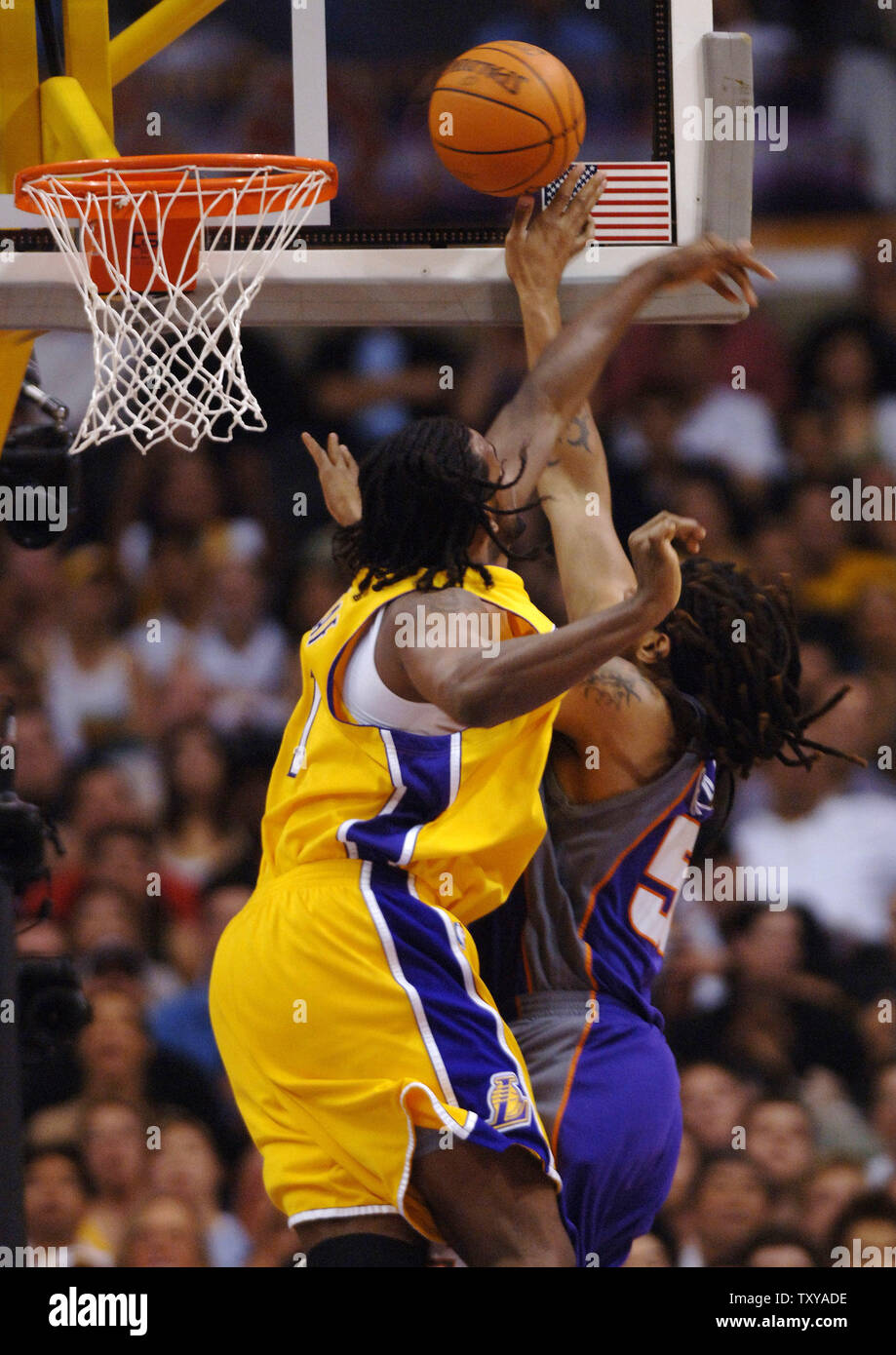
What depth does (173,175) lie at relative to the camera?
9.70 feet

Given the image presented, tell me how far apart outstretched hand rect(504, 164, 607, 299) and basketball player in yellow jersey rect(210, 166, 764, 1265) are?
21.5 inches

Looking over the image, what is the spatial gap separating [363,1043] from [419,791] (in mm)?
369

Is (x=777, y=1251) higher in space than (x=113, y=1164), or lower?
lower

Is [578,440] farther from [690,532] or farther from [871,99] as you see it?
[871,99]

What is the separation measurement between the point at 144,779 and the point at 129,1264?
1.36 meters

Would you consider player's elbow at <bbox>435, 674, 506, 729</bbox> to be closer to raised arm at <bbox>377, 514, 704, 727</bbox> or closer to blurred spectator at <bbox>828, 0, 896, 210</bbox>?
raised arm at <bbox>377, 514, 704, 727</bbox>

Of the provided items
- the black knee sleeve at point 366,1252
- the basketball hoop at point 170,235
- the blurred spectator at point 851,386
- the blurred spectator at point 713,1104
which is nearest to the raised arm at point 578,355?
the basketball hoop at point 170,235

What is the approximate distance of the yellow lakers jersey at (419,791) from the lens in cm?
255

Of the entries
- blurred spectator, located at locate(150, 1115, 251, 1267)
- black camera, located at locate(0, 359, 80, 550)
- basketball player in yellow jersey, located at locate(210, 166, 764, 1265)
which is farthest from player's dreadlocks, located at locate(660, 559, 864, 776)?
blurred spectator, located at locate(150, 1115, 251, 1267)

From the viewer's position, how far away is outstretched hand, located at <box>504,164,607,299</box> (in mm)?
3111

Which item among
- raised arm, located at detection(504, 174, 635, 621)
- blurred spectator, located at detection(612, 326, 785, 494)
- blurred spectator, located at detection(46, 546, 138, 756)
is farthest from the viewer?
blurred spectator, located at detection(612, 326, 785, 494)

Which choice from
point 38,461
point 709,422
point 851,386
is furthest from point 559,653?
point 851,386

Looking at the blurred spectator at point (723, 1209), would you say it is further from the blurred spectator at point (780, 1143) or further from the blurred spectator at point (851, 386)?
→ the blurred spectator at point (851, 386)

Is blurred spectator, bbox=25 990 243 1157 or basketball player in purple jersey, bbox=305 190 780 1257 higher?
basketball player in purple jersey, bbox=305 190 780 1257
